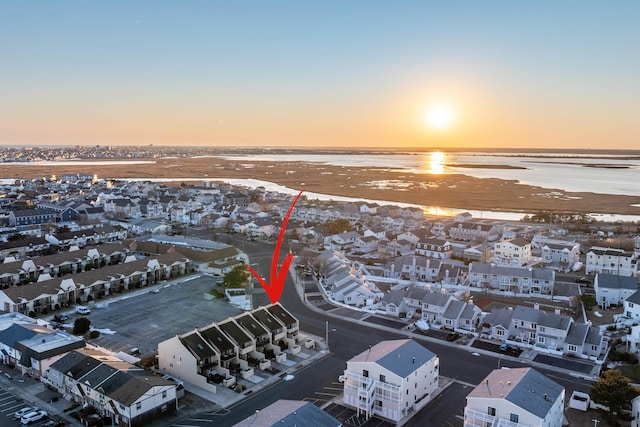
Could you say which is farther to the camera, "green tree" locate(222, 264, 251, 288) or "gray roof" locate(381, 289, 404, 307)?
"green tree" locate(222, 264, 251, 288)

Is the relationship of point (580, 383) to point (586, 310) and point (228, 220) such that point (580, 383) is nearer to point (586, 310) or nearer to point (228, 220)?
point (586, 310)

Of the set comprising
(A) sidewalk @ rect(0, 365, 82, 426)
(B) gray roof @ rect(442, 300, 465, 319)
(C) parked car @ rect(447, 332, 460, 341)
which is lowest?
(C) parked car @ rect(447, 332, 460, 341)

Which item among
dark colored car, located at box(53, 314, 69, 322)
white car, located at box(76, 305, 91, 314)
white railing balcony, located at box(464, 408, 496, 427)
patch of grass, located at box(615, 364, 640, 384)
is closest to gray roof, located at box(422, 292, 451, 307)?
patch of grass, located at box(615, 364, 640, 384)

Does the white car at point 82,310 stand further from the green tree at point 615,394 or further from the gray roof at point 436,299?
the green tree at point 615,394

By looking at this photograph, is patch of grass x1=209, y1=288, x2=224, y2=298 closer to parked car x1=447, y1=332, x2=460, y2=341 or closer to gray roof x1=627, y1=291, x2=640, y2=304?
parked car x1=447, y1=332, x2=460, y2=341

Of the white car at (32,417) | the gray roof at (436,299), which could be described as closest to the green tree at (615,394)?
the gray roof at (436,299)

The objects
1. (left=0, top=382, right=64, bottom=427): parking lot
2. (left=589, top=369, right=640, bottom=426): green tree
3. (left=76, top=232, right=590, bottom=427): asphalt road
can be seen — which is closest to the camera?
(left=589, top=369, right=640, bottom=426): green tree
